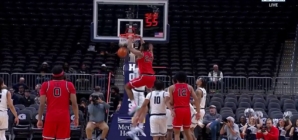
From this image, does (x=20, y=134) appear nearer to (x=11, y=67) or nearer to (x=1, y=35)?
(x=11, y=67)

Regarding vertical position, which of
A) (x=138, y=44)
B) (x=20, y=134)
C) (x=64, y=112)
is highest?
Answer: (x=138, y=44)

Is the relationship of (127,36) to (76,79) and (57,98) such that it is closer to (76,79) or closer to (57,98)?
(57,98)

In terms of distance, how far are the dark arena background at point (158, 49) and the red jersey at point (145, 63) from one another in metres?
1.05

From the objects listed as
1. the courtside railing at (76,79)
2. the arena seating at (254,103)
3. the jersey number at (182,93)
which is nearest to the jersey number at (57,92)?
the jersey number at (182,93)

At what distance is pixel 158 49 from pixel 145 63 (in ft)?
48.1

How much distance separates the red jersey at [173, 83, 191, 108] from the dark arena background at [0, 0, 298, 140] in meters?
2.19

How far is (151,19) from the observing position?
59.3 ft

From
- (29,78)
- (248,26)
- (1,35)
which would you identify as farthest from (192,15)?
(29,78)

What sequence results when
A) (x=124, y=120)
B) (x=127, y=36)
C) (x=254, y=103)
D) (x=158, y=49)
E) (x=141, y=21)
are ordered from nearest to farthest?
(x=127, y=36) < (x=124, y=120) < (x=141, y=21) < (x=254, y=103) < (x=158, y=49)

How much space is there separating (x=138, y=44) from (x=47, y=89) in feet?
15.3

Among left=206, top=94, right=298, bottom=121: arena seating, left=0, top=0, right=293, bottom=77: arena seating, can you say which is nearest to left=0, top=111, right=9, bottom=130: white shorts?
left=206, top=94, right=298, bottom=121: arena seating

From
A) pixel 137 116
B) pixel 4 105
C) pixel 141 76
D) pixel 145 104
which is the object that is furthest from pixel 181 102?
pixel 4 105

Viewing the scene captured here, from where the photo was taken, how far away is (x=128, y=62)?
17781 mm

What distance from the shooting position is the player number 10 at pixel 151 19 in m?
18.0
